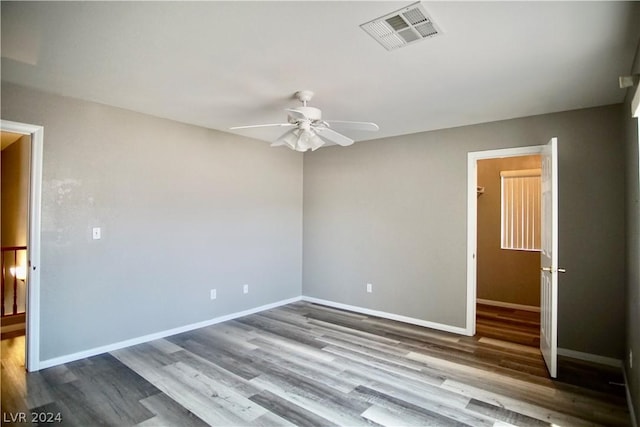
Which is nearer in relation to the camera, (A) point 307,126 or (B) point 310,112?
(B) point 310,112

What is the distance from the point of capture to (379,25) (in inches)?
78.6

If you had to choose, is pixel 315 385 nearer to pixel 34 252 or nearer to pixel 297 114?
pixel 297 114

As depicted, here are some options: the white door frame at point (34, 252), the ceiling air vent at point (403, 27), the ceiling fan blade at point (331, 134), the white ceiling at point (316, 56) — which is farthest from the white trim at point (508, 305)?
the white door frame at point (34, 252)

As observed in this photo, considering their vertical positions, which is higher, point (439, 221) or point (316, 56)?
point (316, 56)

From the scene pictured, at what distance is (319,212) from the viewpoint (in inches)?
218

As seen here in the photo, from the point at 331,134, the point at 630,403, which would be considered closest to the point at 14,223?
the point at 331,134

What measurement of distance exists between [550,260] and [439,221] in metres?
1.43

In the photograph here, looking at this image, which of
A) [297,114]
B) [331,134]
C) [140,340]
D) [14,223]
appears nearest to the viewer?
[297,114]

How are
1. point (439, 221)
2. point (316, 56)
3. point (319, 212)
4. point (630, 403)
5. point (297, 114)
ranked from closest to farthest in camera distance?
point (316, 56)
point (630, 403)
point (297, 114)
point (439, 221)
point (319, 212)

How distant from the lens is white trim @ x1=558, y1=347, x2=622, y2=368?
3.24m

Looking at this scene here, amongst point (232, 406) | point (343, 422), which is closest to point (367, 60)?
point (343, 422)

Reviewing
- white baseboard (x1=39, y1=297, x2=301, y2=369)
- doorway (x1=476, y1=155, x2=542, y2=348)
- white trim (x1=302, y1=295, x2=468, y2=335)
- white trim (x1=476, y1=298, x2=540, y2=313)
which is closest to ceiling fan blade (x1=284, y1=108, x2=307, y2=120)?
white baseboard (x1=39, y1=297, x2=301, y2=369)

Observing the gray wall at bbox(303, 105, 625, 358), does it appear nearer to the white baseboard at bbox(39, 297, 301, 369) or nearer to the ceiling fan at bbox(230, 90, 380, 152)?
the white baseboard at bbox(39, 297, 301, 369)

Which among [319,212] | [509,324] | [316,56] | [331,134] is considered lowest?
[509,324]
